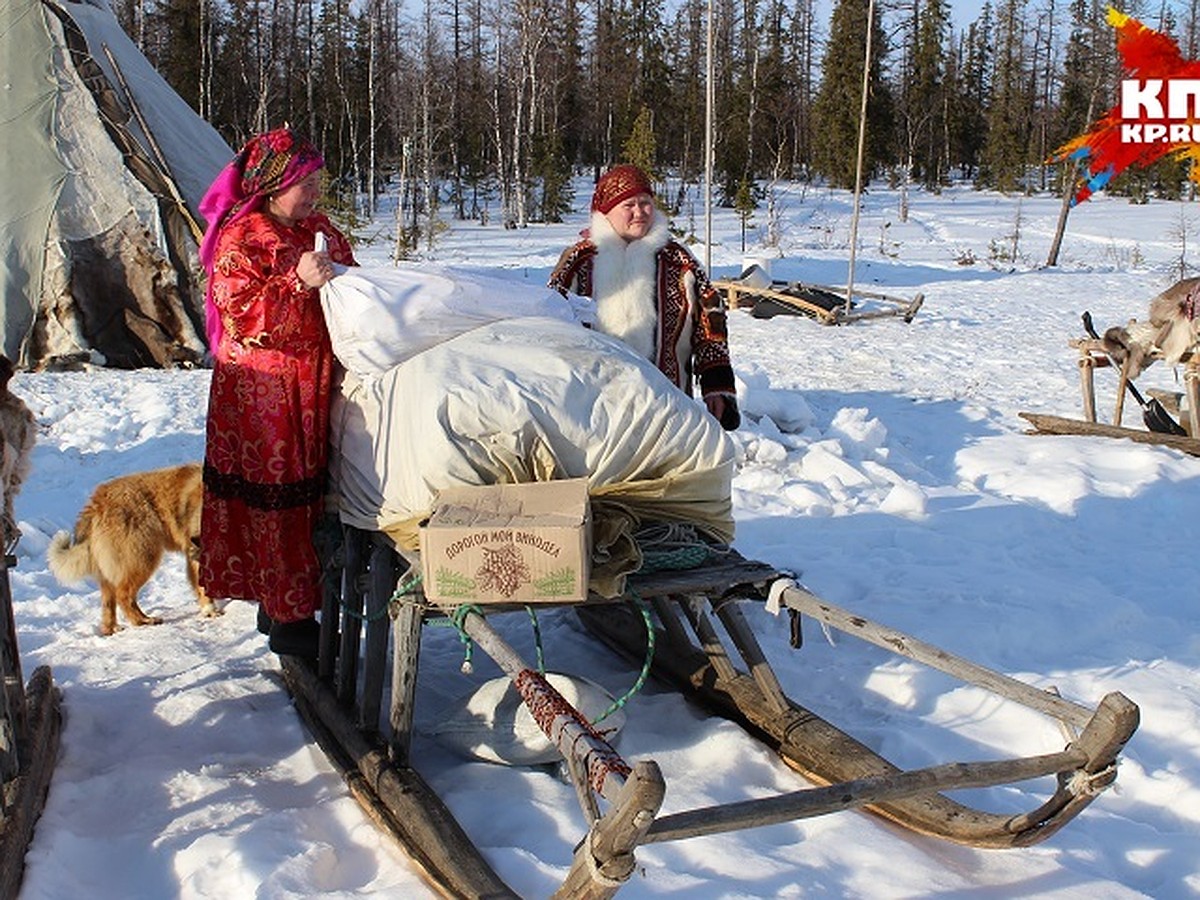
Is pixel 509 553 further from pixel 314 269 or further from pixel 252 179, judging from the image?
pixel 252 179

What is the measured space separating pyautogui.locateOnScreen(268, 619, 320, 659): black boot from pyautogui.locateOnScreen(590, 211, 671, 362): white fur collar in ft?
4.44

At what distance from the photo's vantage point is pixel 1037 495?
6367mm

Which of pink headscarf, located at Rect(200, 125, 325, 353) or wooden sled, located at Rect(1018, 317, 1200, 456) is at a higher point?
pink headscarf, located at Rect(200, 125, 325, 353)

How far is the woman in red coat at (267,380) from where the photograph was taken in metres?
3.28

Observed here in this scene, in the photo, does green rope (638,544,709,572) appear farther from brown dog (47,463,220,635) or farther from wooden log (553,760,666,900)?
brown dog (47,463,220,635)

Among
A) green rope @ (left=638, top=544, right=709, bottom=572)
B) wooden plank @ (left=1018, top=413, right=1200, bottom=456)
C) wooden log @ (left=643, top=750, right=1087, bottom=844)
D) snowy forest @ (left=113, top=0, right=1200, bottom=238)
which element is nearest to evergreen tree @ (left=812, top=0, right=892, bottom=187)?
snowy forest @ (left=113, top=0, right=1200, bottom=238)

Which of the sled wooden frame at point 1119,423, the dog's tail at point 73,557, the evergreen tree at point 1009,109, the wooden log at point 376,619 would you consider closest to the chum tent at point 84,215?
the dog's tail at point 73,557

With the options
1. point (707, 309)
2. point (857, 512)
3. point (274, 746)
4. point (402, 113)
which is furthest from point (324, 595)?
point (402, 113)

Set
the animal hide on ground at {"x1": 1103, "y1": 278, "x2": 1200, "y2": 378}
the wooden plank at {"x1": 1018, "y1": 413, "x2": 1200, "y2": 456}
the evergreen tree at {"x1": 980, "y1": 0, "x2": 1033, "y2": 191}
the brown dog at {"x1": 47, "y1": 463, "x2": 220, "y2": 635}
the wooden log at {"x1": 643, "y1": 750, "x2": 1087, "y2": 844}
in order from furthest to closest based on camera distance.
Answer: the evergreen tree at {"x1": 980, "y1": 0, "x2": 1033, "y2": 191}, the animal hide on ground at {"x1": 1103, "y1": 278, "x2": 1200, "y2": 378}, the wooden plank at {"x1": 1018, "y1": 413, "x2": 1200, "y2": 456}, the brown dog at {"x1": 47, "y1": 463, "x2": 220, "y2": 635}, the wooden log at {"x1": 643, "y1": 750, "x2": 1087, "y2": 844}

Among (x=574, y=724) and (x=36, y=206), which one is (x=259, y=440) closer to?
(x=574, y=724)

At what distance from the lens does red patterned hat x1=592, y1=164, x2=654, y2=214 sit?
3826mm

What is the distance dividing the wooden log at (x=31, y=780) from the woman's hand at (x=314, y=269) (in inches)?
55.6

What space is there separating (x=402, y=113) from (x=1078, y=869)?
94.5 feet

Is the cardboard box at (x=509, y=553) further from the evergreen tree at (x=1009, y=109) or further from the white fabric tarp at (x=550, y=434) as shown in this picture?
the evergreen tree at (x=1009, y=109)
